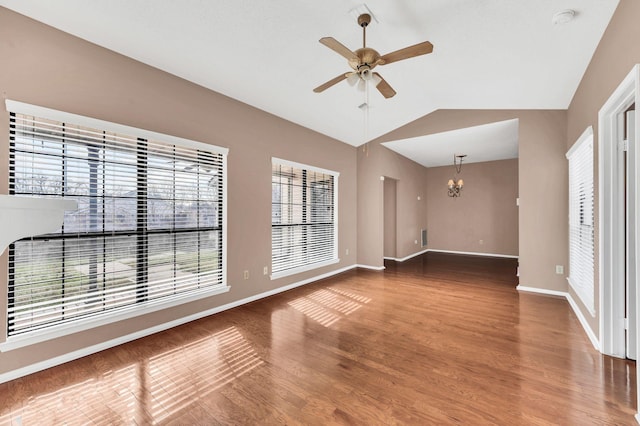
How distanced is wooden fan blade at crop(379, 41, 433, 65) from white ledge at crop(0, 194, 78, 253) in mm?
2357

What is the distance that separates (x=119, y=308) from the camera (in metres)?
2.74

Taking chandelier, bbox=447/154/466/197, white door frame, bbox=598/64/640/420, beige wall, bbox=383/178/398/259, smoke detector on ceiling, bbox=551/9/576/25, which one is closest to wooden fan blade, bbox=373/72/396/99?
smoke detector on ceiling, bbox=551/9/576/25

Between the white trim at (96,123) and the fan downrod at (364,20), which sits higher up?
the fan downrod at (364,20)

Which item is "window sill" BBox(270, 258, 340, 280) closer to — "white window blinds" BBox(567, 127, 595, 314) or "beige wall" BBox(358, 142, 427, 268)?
"beige wall" BBox(358, 142, 427, 268)

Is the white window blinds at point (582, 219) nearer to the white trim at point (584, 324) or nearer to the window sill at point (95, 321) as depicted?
the white trim at point (584, 324)

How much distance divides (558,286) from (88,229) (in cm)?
623

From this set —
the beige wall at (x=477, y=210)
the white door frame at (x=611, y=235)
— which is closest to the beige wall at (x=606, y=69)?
the white door frame at (x=611, y=235)

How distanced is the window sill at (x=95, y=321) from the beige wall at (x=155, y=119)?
59 millimetres

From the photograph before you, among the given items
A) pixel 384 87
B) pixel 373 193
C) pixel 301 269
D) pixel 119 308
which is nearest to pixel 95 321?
pixel 119 308

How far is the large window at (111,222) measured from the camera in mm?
2277

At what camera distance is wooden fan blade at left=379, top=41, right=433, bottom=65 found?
2.12m

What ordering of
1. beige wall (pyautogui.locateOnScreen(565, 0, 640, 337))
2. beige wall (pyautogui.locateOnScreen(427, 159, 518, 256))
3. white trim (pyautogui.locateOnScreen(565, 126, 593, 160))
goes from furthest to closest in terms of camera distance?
beige wall (pyautogui.locateOnScreen(427, 159, 518, 256)) → white trim (pyautogui.locateOnScreen(565, 126, 593, 160)) → beige wall (pyautogui.locateOnScreen(565, 0, 640, 337))

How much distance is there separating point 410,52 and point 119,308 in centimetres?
362

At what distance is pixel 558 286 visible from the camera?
14.0ft
